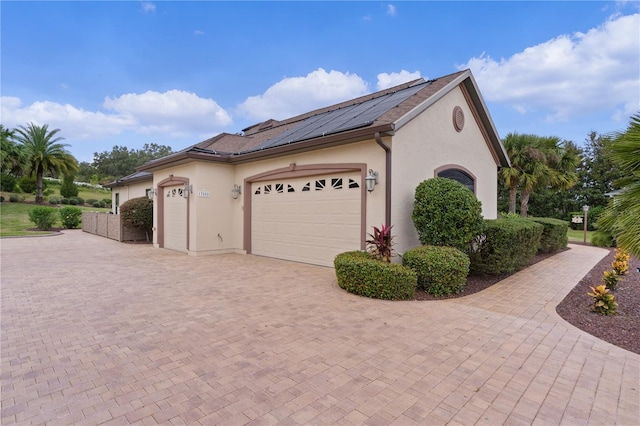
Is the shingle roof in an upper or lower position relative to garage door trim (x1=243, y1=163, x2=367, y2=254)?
upper

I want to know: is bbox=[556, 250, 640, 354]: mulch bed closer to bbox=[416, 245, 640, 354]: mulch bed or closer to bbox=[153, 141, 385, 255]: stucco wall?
bbox=[416, 245, 640, 354]: mulch bed

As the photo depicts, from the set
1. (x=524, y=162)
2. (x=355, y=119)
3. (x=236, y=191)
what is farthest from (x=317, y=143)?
(x=524, y=162)

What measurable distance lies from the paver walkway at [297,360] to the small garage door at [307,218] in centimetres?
226

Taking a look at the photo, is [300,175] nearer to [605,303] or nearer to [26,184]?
[605,303]

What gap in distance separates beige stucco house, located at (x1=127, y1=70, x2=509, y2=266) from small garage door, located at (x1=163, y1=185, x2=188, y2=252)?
1.6 inches

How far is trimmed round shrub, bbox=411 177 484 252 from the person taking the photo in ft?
22.0

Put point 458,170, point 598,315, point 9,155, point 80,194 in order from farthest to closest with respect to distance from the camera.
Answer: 1. point 80,194
2. point 9,155
3. point 458,170
4. point 598,315

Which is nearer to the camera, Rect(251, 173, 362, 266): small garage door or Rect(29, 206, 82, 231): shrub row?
Rect(251, 173, 362, 266): small garage door

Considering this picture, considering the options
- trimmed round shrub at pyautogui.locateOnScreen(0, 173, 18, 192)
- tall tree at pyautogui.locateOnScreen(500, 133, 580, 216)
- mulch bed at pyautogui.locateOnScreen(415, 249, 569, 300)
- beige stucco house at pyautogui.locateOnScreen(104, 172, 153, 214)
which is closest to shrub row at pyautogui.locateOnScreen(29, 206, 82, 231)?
beige stucco house at pyautogui.locateOnScreen(104, 172, 153, 214)

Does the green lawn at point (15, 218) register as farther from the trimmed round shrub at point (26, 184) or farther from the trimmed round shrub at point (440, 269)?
the trimmed round shrub at point (440, 269)

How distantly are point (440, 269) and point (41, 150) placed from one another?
35888 millimetres

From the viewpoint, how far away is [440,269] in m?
5.98

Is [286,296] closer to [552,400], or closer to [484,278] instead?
[552,400]

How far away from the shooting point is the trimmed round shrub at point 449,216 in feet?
22.0
